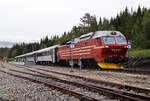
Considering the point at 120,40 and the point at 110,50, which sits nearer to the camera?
the point at 110,50

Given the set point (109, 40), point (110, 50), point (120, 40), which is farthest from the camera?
point (120, 40)

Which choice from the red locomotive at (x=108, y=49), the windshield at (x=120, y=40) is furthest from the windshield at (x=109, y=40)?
the windshield at (x=120, y=40)

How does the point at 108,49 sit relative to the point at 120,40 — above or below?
below

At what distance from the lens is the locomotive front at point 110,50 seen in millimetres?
15391

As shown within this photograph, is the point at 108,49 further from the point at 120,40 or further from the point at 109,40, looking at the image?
the point at 120,40

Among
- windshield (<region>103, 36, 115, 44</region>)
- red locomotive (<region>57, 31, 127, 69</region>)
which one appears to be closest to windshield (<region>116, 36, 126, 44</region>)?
red locomotive (<region>57, 31, 127, 69</region>)

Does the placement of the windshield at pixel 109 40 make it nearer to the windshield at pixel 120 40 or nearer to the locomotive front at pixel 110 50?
the locomotive front at pixel 110 50

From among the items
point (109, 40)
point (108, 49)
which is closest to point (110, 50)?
→ point (108, 49)

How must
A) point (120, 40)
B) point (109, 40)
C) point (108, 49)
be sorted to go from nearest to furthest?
point (108, 49) → point (109, 40) → point (120, 40)

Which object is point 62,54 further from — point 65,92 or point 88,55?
point 65,92

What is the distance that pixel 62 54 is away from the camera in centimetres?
2475

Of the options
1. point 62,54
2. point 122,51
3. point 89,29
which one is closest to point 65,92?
point 122,51

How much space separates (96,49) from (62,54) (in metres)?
9.47

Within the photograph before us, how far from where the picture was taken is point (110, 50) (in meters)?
15.5
